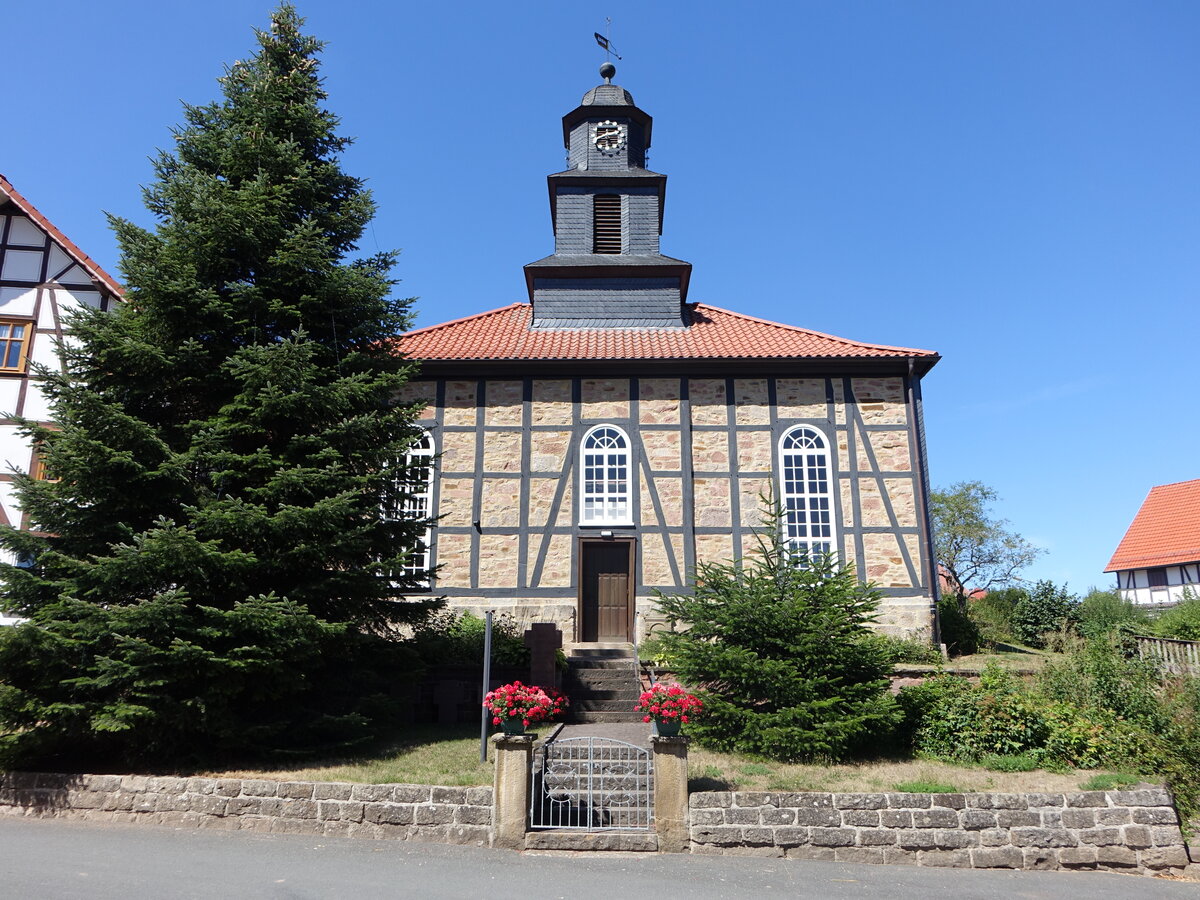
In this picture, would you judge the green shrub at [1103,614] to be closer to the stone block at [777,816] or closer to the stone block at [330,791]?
the stone block at [777,816]

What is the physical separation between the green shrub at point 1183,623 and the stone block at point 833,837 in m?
11.5

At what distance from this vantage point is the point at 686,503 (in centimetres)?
1628

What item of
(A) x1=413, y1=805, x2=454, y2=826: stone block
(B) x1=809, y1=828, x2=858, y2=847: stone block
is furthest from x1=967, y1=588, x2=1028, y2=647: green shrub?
(A) x1=413, y1=805, x2=454, y2=826: stone block

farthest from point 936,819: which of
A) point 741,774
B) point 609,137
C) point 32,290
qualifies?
point 609,137

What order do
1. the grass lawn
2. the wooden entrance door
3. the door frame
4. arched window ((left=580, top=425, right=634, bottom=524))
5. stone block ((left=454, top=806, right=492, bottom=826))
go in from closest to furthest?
stone block ((left=454, top=806, right=492, bottom=826)) < the grass lawn < the door frame < the wooden entrance door < arched window ((left=580, top=425, right=634, bottom=524))

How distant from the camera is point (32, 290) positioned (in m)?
15.3

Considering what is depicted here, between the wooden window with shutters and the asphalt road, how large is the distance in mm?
10071

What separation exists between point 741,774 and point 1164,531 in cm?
2952

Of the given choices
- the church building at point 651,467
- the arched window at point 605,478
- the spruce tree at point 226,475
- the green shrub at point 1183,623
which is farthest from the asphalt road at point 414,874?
the green shrub at point 1183,623

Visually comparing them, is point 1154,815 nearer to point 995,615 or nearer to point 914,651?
point 914,651

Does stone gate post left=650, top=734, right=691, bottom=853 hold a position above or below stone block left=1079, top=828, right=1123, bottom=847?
above

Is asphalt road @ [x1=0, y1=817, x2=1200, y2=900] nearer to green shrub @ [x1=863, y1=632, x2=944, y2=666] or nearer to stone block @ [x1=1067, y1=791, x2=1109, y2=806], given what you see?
stone block @ [x1=1067, y1=791, x2=1109, y2=806]

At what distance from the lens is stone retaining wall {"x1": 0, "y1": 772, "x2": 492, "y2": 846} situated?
781cm

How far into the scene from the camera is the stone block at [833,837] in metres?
7.64
